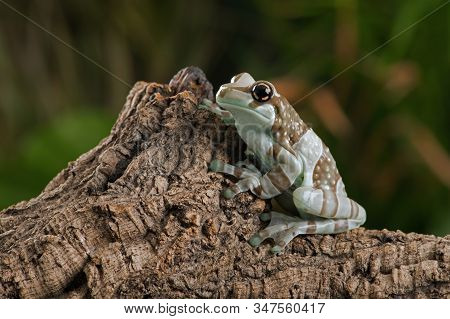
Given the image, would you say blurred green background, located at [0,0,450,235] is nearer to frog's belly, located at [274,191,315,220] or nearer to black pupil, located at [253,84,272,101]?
frog's belly, located at [274,191,315,220]

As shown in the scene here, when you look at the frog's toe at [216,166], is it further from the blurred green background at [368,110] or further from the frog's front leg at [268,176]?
the blurred green background at [368,110]

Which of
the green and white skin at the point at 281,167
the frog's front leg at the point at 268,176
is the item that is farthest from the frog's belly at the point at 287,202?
the frog's front leg at the point at 268,176

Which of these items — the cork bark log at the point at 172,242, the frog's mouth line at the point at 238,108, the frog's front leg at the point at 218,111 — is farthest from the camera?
the frog's front leg at the point at 218,111

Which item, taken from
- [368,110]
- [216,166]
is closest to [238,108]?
[216,166]

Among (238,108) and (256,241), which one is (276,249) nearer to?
(256,241)

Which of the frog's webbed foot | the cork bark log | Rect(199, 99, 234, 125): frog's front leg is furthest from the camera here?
Rect(199, 99, 234, 125): frog's front leg

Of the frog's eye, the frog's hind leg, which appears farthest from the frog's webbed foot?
the frog's eye

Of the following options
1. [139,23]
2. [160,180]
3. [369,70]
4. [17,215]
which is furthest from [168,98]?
[139,23]

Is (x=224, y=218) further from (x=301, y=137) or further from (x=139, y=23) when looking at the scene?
(x=139, y=23)
